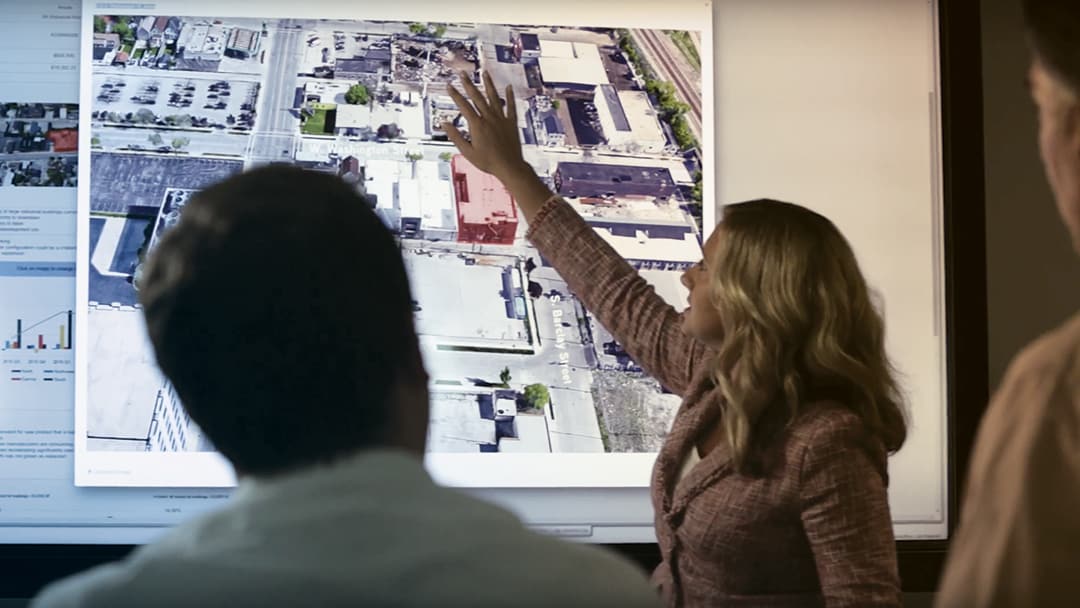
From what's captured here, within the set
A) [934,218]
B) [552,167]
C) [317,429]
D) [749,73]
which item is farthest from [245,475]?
[934,218]

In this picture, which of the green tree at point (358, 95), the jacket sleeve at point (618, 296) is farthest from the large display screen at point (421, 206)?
the jacket sleeve at point (618, 296)

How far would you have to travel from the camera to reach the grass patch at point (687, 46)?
175cm

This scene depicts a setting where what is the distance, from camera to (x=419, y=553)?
0.65 m

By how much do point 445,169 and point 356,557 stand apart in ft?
3.71

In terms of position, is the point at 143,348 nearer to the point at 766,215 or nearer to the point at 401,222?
the point at 401,222

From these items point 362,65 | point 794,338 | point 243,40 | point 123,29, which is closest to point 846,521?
point 794,338

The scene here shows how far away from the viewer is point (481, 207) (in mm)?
1710

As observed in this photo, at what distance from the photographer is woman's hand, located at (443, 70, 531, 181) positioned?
1.58 m

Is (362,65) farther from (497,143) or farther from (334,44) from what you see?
(497,143)

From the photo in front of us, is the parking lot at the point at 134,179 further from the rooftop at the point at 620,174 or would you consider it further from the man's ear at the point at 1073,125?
the man's ear at the point at 1073,125

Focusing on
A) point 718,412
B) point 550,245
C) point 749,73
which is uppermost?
point 749,73

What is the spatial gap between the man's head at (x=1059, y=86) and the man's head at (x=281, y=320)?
593 mm

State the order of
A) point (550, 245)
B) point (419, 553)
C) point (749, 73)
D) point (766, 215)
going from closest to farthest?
1. point (419, 553)
2. point (766, 215)
3. point (550, 245)
4. point (749, 73)

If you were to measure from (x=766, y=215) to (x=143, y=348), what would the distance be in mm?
1019
